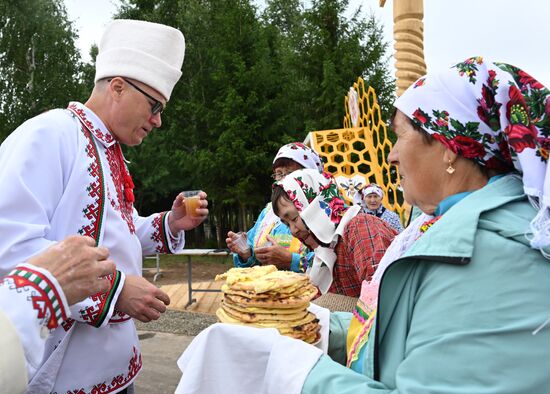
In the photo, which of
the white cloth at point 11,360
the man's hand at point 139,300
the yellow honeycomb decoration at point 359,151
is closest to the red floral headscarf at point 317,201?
the man's hand at point 139,300

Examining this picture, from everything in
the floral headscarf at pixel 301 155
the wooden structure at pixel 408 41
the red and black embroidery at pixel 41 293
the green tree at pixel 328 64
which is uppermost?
the green tree at pixel 328 64

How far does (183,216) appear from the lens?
256cm

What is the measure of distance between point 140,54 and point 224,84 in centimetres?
1471

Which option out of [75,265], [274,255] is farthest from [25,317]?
[274,255]

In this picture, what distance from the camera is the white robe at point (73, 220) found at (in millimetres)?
1601

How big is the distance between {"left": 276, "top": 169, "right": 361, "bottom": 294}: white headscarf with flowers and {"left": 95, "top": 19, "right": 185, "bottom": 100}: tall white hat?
3.29 feet

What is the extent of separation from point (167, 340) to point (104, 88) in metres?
4.65

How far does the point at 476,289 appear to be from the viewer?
1.02 m

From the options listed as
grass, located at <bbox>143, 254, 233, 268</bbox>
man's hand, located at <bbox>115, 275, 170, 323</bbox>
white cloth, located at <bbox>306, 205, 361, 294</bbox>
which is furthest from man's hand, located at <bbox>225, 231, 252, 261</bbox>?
grass, located at <bbox>143, 254, 233, 268</bbox>

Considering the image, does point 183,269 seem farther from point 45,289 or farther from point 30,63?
point 45,289

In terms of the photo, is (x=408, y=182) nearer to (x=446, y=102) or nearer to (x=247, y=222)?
(x=446, y=102)

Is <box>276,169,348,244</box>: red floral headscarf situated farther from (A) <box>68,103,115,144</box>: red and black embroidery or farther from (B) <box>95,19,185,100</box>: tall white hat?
(A) <box>68,103,115,144</box>: red and black embroidery

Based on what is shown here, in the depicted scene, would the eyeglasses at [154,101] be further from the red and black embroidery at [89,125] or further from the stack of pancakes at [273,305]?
the stack of pancakes at [273,305]

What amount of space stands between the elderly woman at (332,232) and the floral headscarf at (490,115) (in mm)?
1062
